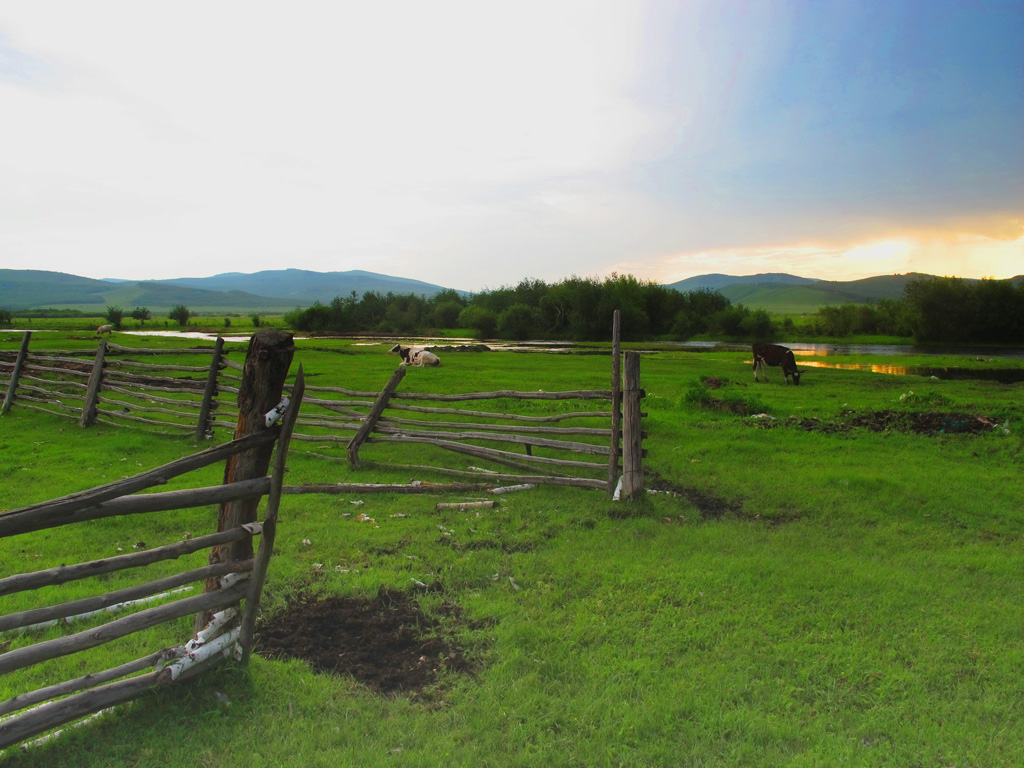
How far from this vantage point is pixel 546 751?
314 cm

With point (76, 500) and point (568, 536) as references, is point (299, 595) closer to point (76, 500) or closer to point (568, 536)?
point (76, 500)

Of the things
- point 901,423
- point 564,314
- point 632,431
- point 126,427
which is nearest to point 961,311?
point 564,314

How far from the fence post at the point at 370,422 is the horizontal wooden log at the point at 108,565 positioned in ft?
18.1

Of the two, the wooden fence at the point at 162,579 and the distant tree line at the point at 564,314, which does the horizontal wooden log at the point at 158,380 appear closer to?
the wooden fence at the point at 162,579

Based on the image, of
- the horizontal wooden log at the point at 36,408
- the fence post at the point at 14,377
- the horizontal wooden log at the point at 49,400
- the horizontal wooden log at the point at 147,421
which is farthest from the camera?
the fence post at the point at 14,377

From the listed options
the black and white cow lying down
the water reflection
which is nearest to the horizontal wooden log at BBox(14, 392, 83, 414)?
the black and white cow lying down

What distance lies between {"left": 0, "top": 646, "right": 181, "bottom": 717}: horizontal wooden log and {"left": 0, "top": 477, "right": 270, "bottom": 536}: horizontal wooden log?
0.80m

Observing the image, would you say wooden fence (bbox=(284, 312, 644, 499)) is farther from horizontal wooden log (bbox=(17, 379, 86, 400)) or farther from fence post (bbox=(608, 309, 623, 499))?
horizontal wooden log (bbox=(17, 379, 86, 400))

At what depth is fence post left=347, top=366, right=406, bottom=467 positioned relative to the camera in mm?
9086

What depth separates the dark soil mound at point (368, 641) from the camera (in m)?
3.86

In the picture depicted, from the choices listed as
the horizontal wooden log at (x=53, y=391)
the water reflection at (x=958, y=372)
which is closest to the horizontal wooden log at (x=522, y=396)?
the horizontal wooden log at (x=53, y=391)

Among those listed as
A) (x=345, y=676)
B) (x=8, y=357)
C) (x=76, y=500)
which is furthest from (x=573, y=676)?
(x=8, y=357)

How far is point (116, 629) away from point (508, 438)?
5766mm

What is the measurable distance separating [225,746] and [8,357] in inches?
759
